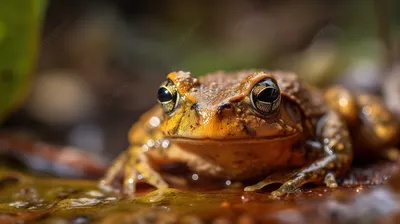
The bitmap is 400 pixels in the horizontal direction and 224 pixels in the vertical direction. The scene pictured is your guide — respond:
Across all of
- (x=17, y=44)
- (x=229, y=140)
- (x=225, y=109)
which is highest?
→ (x=17, y=44)

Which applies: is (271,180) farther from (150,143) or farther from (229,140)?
(150,143)

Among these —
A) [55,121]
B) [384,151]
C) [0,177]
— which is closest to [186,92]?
[0,177]

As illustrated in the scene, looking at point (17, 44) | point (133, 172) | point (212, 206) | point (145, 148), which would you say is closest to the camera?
point (212, 206)

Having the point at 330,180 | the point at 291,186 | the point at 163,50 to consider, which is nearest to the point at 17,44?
the point at 291,186

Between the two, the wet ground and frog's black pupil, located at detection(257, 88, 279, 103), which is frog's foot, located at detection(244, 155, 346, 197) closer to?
the wet ground

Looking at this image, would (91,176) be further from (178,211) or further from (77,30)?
(77,30)

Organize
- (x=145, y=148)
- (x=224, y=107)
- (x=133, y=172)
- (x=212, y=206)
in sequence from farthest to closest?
(x=145, y=148) → (x=133, y=172) → (x=224, y=107) → (x=212, y=206)
